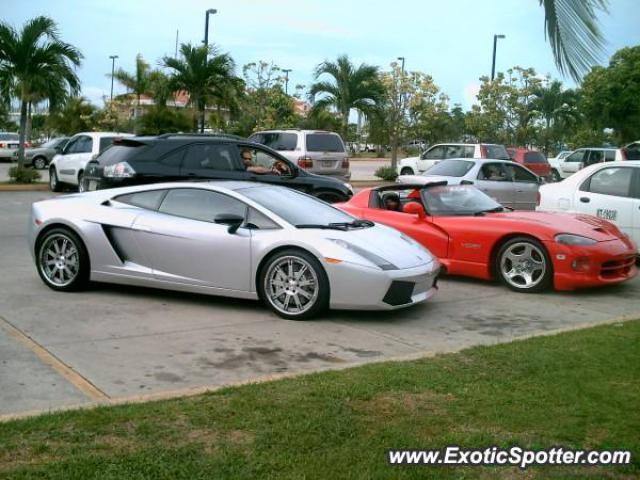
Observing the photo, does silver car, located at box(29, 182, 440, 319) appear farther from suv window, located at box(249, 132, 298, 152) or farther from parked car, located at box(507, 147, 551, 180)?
parked car, located at box(507, 147, 551, 180)

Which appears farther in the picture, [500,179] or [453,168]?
[453,168]

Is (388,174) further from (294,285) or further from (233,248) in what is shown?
(294,285)

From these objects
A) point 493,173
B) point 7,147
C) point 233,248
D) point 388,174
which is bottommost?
point 233,248

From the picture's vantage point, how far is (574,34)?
428cm

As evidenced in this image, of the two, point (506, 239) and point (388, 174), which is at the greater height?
point (388, 174)

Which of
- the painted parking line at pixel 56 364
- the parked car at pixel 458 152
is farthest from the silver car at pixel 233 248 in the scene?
the parked car at pixel 458 152

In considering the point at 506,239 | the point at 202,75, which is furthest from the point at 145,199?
the point at 202,75

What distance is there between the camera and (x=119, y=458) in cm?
396

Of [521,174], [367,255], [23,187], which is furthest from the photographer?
[23,187]

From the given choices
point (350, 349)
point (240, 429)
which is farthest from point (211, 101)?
point (240, 429)

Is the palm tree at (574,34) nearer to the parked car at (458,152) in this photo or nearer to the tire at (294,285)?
the tire at (294,285)

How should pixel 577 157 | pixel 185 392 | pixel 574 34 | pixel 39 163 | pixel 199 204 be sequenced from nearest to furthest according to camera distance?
1. pixel 574 34
2. pixel 185 392
3. pixel 199 204
4. pixel 577 157
5. pixel 39 163

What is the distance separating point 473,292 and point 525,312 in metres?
1.09

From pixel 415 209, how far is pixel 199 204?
9.52 feet
